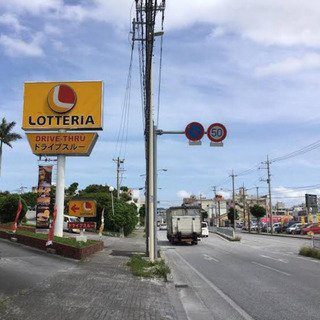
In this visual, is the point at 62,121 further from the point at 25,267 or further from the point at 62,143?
the point at 25,267

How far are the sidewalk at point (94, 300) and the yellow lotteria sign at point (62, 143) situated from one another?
11255 mm

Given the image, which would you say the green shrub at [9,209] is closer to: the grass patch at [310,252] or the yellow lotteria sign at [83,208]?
the yellow lotteria sign at [83,208]

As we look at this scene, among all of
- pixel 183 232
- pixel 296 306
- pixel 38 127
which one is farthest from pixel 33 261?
pixel 183 232

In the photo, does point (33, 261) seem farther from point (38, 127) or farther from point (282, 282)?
point (38, 127)

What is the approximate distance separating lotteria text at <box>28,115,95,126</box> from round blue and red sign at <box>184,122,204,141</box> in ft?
25.9

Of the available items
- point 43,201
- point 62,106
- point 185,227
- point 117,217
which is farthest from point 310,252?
point 117,217

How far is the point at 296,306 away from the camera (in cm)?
805

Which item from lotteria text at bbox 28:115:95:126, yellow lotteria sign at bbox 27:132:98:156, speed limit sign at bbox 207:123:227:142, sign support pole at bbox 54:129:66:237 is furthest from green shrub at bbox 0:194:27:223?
speed limit sign at bbox 207:123:227:142

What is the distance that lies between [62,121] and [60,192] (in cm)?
414

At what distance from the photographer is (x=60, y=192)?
20.9 m

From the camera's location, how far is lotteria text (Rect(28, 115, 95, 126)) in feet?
71.3

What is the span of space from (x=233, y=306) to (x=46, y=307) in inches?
157

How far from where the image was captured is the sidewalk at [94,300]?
21.1ft

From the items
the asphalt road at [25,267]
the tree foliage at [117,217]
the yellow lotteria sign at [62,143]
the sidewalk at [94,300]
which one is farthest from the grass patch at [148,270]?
the tree foliage at [117,217]
